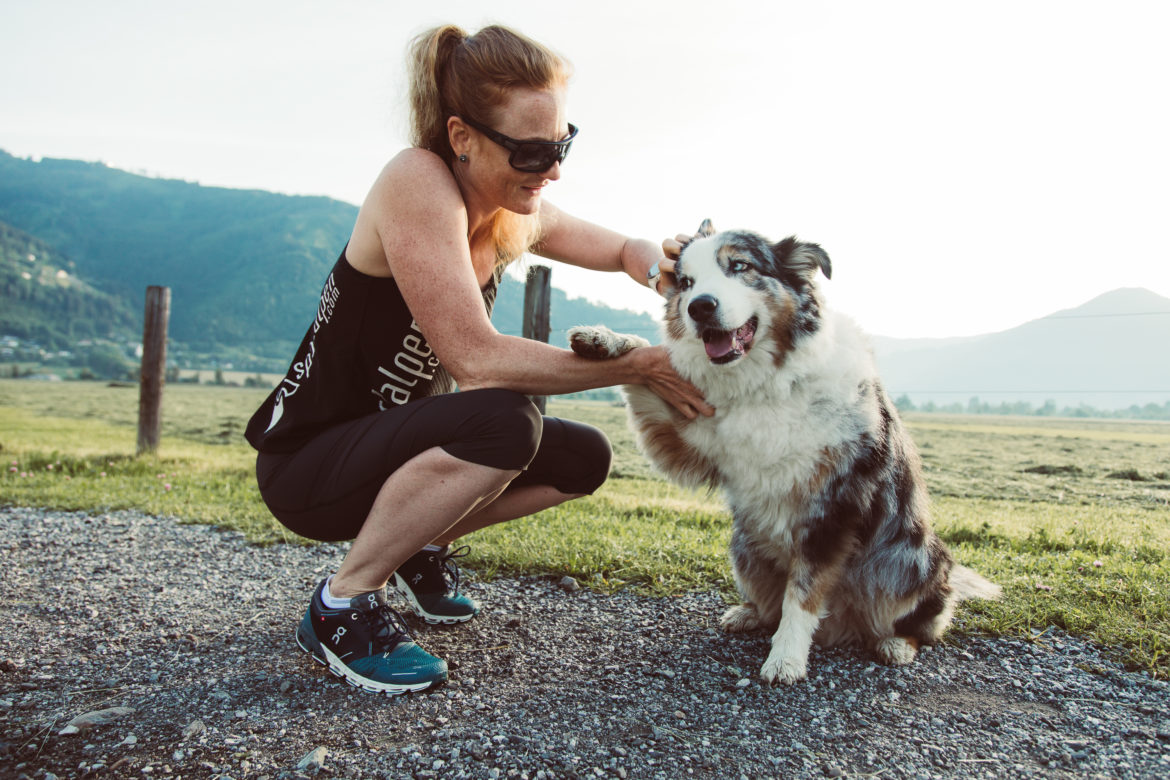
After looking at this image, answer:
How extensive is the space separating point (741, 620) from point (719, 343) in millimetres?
1332

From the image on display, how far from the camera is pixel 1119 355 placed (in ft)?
144

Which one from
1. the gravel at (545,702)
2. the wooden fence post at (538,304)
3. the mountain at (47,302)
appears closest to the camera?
the gravel at (545,702)

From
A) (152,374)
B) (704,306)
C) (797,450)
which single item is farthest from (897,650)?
(152,374)

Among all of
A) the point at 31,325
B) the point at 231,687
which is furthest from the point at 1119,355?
the point at 31,325

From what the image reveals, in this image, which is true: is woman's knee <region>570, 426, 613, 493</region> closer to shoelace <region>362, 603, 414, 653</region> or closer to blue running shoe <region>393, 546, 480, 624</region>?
blue running shoe <region>393, 546, 480, 624</region>

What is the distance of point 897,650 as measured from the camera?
3.03 metres

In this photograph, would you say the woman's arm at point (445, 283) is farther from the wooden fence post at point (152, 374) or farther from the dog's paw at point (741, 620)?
the wooden fence post at point (152, 374)

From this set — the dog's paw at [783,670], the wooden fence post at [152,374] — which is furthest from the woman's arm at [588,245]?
the wooden fence post at [152,374]

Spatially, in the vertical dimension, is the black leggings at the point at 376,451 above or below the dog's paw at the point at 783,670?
above

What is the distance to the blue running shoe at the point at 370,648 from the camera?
2.59m

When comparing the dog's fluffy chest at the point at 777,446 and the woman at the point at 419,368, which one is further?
the dog's fluffy chest at the point at 777,446

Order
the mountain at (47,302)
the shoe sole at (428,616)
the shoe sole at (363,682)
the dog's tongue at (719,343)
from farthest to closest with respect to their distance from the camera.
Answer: the mountain at (47,302) < the shoe sole at (428,616) < the dog's tongue at (719,343) < the shoe sole at (363,682)

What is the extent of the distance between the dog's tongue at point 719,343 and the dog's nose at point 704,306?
0.09 metres

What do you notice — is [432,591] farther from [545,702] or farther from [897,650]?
[897,650]
